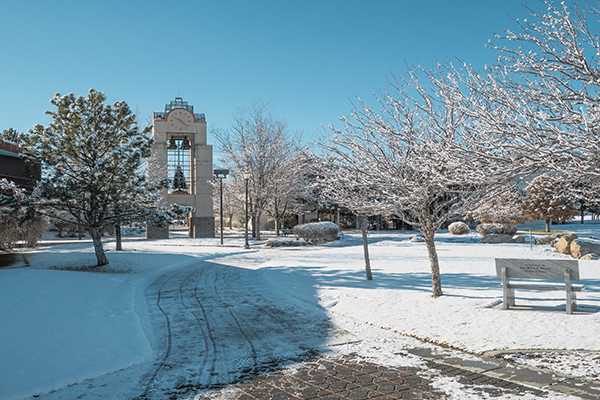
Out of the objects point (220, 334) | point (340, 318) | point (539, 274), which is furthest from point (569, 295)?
point (220, 334)

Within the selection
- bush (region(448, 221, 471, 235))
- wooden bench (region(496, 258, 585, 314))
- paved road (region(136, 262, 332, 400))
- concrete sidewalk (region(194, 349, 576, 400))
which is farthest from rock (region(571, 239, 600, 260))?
A: concrete sidewalk (region(194, 349, 576, 400))

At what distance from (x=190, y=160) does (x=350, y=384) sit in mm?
34605

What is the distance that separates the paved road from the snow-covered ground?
0.36 m

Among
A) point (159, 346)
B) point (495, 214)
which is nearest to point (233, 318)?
point (159, 346)

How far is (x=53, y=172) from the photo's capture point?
15227mm

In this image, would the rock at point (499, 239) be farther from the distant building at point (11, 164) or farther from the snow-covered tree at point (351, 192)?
the distant building at point (11, 164)

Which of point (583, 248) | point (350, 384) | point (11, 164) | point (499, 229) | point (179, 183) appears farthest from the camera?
point (179, 183)

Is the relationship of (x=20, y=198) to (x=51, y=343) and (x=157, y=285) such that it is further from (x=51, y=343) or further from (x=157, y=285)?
(x=51, y=343)

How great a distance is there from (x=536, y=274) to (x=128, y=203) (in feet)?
46.2

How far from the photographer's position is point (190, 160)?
3747 cm

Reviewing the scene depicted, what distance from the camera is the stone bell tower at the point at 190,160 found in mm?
35250

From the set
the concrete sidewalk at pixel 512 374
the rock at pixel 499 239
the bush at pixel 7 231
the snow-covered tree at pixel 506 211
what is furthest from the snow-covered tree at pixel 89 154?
the snow-covered tree at pixel 506 211

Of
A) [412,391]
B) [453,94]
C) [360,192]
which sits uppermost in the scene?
[453,94]

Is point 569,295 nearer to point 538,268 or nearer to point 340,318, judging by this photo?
point 538,268
